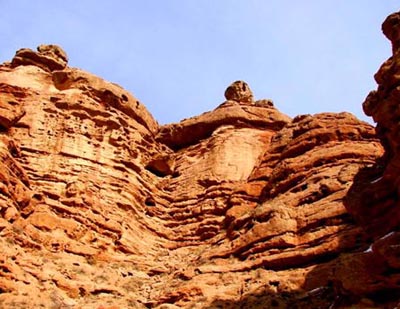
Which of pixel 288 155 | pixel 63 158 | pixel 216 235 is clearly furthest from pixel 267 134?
pixel 63 158

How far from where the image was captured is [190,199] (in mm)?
42094

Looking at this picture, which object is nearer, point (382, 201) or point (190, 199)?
point (382, 201)

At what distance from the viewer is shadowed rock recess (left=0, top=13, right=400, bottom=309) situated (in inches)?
1037

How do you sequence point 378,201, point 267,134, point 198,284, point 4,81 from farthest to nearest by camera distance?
point 267,134 → point 4,81 → point 198,284 → point 378,201

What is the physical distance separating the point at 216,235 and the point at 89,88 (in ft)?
43.9

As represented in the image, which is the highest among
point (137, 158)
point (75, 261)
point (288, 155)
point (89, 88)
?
point (89, 88)

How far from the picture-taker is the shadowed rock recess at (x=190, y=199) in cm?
2634

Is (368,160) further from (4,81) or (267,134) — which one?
(4,81)

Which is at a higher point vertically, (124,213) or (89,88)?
(89,88)

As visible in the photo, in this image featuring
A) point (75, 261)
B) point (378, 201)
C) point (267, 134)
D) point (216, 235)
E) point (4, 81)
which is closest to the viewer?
point (378, 201)

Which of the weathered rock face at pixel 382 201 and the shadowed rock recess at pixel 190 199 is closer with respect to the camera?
the weathered rock face at pixel 382 201

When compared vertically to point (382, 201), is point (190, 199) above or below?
above

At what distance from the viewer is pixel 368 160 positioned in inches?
1334

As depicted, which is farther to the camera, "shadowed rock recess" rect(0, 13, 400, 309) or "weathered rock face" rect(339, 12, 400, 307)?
"shadowed rock recess" rect(0, 13, 400, 309)
